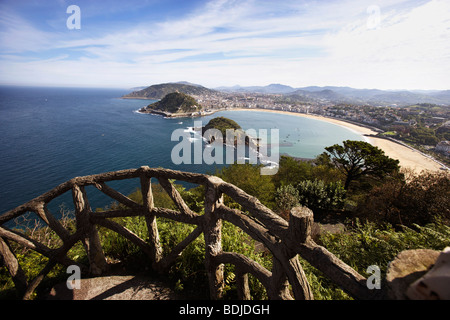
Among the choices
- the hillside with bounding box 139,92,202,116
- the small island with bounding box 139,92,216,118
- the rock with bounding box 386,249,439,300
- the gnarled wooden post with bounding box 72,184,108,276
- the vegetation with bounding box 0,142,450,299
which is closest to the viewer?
the rock with bounding box 386,249,439,300

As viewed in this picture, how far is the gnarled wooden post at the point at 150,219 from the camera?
3.89 m

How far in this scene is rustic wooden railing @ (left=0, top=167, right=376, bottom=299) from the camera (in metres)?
2.14

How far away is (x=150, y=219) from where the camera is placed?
404cm

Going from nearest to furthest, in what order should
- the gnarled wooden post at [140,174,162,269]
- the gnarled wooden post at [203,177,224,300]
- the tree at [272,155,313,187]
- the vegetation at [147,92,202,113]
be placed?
the gnarled wooden post at [203,177,224,300], the gnarled wooden post at [140,174,162,269], the tree at [272,155,313,187], the vegetation at [147,92,202,113]

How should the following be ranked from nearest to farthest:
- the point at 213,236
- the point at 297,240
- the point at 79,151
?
the point at 297,240 → the point at 213,236 → the point at 79,151

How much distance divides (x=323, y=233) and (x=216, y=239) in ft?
30.3

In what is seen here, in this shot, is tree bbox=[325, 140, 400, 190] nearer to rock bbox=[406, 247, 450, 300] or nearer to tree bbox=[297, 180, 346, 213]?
tree bbox=[297, 180, 346, 213]

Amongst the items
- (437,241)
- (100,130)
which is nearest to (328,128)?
(100,130)

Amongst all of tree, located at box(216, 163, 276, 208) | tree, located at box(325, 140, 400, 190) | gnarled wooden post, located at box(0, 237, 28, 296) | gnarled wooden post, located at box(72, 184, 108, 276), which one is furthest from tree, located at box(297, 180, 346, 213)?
gnarled wooden post, located at box(0, 237, 28, 296)

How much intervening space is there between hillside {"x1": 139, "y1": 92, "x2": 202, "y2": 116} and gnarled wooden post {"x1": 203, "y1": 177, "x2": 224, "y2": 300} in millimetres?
108902

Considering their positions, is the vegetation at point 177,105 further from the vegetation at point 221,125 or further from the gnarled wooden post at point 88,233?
the gnarled wooden post at point 88,233

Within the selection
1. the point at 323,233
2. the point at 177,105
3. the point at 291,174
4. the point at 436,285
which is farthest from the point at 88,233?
the point at 177,105

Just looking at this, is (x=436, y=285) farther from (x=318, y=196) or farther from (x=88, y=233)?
(x=318, y=196)
